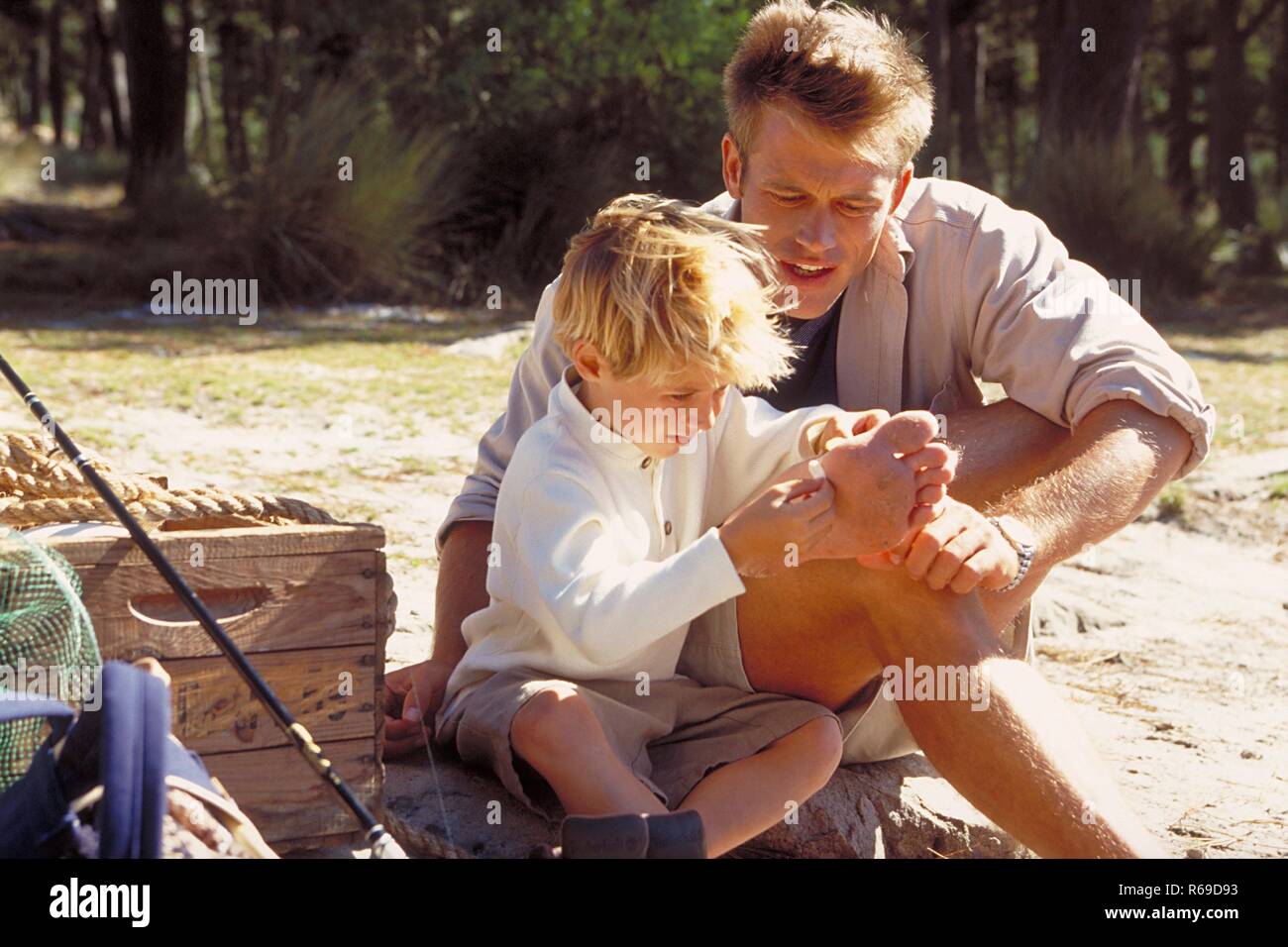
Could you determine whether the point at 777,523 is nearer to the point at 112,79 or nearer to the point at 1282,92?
the point at 1282,92

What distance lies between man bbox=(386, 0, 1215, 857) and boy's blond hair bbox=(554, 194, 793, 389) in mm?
350

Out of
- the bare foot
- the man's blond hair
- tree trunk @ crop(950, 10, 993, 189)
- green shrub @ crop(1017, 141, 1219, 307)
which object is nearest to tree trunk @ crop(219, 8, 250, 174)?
tree trunk @ crop(950, 10, 993, 189)

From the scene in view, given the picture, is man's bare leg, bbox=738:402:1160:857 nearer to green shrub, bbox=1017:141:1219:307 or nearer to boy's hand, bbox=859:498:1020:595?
boy's hand, bbox=859:498:1020:595

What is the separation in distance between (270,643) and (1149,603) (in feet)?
9.98

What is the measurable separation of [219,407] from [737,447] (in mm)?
3710

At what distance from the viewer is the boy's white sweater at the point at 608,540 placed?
2.18m

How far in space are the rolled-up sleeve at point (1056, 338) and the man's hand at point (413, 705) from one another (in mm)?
1235

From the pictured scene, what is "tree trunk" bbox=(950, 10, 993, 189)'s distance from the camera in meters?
17.1

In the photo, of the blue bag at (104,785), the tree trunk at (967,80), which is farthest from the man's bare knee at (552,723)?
the tree trunk at (967,80)

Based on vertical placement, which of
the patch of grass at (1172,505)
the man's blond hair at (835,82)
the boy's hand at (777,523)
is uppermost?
the man's blond hair at (835,82)

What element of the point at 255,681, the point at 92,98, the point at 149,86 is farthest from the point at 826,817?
the point at 92,98

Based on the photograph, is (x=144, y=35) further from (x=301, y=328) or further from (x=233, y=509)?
(x=233, y=509)

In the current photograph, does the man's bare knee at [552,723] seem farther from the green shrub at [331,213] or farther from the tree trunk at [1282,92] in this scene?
the tree trunk at [1282,92]

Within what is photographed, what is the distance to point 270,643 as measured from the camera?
2287 millimetres
